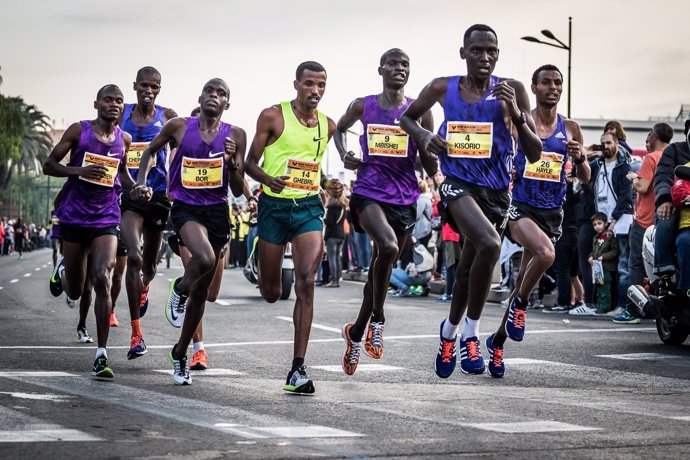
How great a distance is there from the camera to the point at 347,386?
898 centimetres

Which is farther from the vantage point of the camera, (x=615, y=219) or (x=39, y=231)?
(x=39, y=231)

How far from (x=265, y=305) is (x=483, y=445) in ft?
44.0

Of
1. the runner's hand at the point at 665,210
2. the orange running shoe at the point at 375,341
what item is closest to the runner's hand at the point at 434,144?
the orange running shoe at the point at 375,341

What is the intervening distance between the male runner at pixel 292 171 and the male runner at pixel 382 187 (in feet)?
1.51

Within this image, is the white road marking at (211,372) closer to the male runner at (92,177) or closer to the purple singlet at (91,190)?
the male runner at (92,177)

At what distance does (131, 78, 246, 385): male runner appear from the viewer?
940 cm

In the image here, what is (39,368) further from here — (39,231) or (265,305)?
(39,231)

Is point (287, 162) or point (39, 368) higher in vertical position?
point (287, 162)

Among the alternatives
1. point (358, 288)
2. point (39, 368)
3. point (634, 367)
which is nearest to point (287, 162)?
point (39, 368)

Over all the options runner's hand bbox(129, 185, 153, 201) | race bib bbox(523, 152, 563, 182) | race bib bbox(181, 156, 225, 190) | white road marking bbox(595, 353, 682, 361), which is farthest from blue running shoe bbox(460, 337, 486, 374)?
runner's hand bbox(129, 185, 153, 201)

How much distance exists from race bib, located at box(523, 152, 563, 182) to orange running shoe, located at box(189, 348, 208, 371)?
3.00 m

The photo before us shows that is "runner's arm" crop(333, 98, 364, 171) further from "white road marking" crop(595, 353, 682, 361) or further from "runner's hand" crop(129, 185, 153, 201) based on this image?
"white road marking" crop(595, 353, 682, 361)

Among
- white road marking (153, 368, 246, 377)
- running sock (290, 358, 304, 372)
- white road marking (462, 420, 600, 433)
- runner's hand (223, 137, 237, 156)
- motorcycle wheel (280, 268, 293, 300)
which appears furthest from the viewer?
motorcycle wheel (280, 268, 293, 300)

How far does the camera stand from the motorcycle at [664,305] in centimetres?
1205
